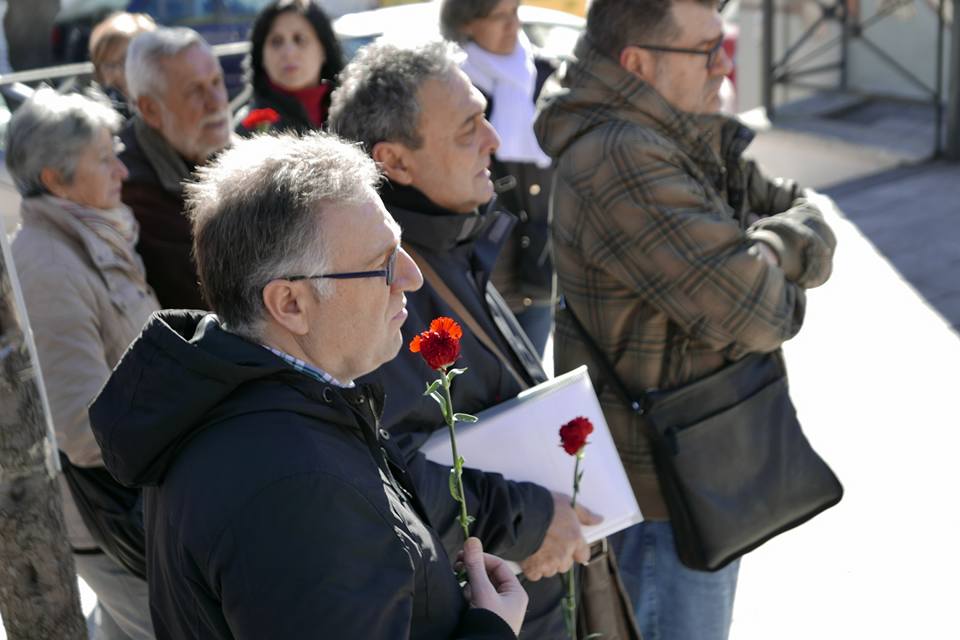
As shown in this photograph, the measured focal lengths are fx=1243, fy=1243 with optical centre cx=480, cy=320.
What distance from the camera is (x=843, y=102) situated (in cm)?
988

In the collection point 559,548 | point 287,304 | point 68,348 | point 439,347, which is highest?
point 287,304

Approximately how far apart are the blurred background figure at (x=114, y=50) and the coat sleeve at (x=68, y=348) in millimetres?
2373

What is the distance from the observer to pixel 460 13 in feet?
15.2

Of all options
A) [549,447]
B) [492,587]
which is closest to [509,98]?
[549,447]

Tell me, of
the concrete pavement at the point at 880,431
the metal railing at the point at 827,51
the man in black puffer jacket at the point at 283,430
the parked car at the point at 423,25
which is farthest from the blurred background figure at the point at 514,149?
the metal railing at the point at 827,51

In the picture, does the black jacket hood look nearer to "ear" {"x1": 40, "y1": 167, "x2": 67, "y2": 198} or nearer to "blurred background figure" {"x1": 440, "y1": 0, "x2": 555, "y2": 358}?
"ear" {"x1": 40, "y1": 167, "x2": 67, "y2": 198}

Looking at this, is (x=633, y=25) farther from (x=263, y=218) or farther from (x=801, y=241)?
(x=263, y=218)

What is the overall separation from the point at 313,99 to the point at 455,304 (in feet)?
8.45

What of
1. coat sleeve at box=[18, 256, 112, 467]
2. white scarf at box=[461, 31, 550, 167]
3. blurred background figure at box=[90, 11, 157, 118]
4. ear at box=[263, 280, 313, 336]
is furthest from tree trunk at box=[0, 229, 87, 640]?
blurred background figure at box=[90, 11, 157, 118]

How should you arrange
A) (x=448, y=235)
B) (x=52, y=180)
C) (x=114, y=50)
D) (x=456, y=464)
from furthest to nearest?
(x=114, y=50)
(x=52, y=180)
(x=448, y=235)
(x=456, y=464)

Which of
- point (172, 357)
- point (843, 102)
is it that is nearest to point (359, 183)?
point (172, 357)

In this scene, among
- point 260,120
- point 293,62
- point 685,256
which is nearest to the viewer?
point 685,256

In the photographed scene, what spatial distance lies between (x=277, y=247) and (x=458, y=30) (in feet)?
10.2

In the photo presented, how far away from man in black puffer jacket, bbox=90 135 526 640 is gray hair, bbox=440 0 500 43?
282 cm
